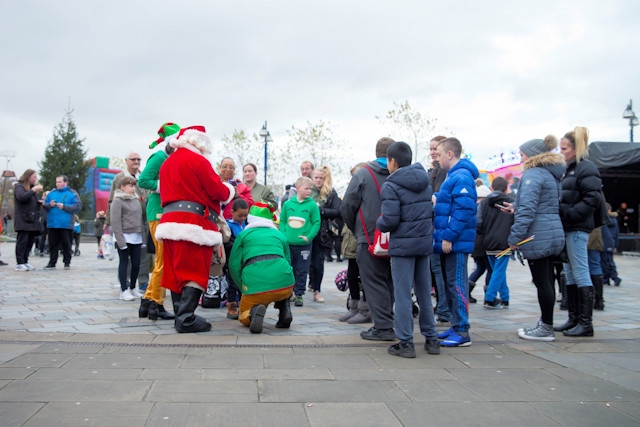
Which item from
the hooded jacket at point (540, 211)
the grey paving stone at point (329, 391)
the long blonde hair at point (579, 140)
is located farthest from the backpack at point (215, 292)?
the long blonde hair at point (579, 140)

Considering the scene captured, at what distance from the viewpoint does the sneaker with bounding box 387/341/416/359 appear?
472 centimetres

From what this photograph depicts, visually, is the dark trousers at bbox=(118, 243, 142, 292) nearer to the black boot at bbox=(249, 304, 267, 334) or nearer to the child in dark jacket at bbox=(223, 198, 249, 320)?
the child in dark jacket at bbox=(223, 198, 249, 320)

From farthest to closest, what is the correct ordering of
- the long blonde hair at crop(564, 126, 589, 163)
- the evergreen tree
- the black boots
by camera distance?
the evergreen tree < the black boots < the long blonde hair at crop(564, 126, 589, 163)

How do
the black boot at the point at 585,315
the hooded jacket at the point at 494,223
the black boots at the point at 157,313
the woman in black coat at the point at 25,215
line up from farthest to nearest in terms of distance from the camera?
the woman in black coat at the point at 25,215 < the hooded jacket at the point at 494,223 < the black boots at the point at 157,313 < the black boot at the point at 585,315

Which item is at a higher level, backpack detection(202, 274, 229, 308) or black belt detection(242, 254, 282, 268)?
black belt detection(242, 254, 282, 268)

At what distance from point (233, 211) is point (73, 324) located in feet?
6.91

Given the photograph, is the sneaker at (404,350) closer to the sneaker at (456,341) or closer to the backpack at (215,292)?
the sneaker at (456,341)

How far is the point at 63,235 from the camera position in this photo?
40.2ft

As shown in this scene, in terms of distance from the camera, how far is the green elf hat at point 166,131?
20.4 ft

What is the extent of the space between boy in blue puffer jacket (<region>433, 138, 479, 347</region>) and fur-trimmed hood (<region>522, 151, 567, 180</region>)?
2.34ft

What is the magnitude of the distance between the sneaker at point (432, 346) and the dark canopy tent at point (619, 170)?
1596 centimetres

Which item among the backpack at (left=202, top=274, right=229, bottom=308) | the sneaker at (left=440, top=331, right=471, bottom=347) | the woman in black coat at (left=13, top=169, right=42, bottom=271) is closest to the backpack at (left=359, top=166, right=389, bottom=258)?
the sneaker at (left=440, top=331, right=471, bottom=347)

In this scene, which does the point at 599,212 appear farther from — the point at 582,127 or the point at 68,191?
the point at 68,191

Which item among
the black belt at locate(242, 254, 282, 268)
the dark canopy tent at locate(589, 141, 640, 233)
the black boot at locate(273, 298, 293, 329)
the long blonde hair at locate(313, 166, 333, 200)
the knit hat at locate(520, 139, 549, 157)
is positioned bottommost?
the black boot at locate(273, 298, 293, 329)
